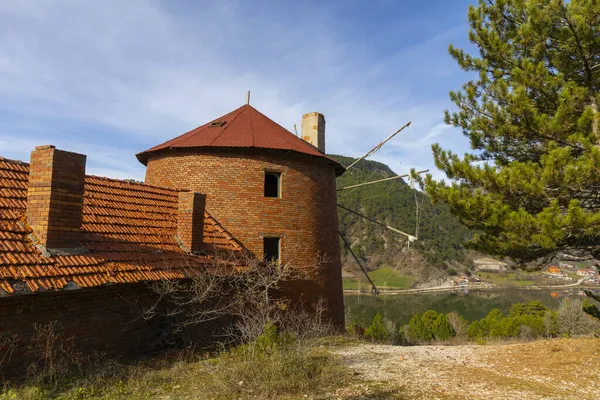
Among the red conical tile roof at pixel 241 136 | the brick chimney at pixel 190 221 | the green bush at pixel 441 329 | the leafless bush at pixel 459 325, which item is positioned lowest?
the leafless bush at pixel 459 325

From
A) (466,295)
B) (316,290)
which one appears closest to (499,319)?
(316,290)

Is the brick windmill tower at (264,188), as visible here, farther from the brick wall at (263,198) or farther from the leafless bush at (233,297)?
the leafless bush at (233,297)

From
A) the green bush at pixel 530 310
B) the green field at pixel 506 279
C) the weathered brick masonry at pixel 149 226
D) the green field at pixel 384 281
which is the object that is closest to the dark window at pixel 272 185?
the weathered brick masonry at pixel 149 226

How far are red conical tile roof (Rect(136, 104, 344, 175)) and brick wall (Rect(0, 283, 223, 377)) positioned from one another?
521 cm

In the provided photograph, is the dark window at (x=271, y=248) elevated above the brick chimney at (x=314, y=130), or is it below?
below

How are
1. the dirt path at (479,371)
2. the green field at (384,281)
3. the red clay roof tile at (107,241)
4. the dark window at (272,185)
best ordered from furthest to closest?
the green field at (384,281) → the dark window at (272,185) → the dirt path at (479,371) → the red clay roof tile at (107,241)

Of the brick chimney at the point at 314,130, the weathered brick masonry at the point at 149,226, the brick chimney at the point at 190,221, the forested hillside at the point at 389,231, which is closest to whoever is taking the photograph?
the weathered brick masonry at the point at 149,226

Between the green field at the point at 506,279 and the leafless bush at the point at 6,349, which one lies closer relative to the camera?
the leafless bush at the point at 6,349

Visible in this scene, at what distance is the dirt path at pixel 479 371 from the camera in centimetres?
628

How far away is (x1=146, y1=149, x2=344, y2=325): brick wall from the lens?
11.4 meters

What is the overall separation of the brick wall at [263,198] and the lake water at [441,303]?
45.1 meters

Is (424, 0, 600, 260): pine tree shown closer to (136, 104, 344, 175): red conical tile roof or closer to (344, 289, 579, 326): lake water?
(136, 104, 344, 175): red conical tile roof

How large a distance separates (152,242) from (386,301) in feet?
230

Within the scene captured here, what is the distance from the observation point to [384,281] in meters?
83.7
